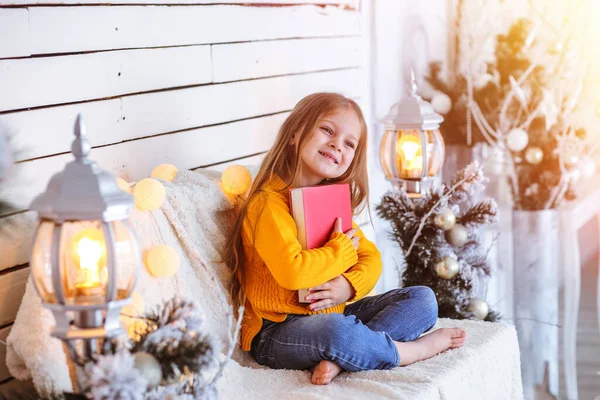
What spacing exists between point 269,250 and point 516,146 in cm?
187

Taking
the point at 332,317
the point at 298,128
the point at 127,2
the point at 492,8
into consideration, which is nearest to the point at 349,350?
the point at 332,317

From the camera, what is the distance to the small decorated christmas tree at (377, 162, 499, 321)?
7.91 ft

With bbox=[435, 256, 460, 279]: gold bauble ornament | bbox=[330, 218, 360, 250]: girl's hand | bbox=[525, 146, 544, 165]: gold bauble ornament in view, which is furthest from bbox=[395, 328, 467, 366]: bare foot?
bbox=[525, 146, 544, 165]: gold bauble ornament

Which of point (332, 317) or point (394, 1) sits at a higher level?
point (394, 1)

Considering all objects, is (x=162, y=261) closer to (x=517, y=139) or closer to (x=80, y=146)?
(x=80, y=146)

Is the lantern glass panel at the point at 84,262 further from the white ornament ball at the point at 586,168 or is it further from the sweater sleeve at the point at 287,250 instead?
the white ornament ball at the point at 586,168

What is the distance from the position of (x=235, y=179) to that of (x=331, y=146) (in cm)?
25

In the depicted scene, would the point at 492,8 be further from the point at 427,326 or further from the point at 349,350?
the point at 349,350

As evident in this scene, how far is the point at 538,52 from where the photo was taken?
358cm

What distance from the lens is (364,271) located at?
203cm

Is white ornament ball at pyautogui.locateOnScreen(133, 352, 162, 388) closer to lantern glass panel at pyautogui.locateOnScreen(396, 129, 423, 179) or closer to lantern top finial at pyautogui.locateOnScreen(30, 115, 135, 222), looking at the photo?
lantern top finial at pyautogui.locateOnScreen(30, 115, 135, 222)

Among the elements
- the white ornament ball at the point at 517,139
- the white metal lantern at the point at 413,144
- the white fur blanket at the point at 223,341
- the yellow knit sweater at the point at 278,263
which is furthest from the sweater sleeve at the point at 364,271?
the white ornament ball at the point at 517,139

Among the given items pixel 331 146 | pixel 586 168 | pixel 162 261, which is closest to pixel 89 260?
pixel 162 261

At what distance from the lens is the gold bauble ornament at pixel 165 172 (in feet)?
6.43
